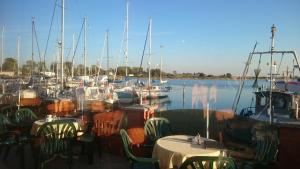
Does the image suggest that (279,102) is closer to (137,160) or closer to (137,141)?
(137,141)

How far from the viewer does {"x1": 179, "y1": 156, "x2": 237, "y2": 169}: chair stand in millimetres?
3854

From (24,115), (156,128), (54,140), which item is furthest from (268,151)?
(24,115)

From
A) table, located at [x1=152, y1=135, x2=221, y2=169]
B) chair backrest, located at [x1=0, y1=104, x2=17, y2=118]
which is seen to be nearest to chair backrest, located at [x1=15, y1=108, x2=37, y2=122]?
chair backrest, located at [x1=0, y1=104, x2=17, y2=118]

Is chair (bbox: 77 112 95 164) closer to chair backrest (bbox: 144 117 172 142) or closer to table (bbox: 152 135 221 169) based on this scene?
chair backrest (bbox: 144 117 172 142)

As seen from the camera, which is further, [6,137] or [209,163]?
[6,137]

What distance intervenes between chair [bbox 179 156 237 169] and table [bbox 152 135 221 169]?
439mm

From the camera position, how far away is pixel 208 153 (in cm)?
447

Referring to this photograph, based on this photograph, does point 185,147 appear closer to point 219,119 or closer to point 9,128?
point 219,119

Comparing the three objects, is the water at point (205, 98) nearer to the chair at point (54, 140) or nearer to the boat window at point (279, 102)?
the boat window at point (279, 102)

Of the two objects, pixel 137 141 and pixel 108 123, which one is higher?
pixel 108 123

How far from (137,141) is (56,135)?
5.76 ft

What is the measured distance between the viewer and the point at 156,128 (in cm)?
665

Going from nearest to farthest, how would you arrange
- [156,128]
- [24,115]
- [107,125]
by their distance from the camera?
[156,128] < [107,125] < [24,115]

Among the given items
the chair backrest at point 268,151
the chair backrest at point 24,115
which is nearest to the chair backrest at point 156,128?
the chair backrest at point 268,151
